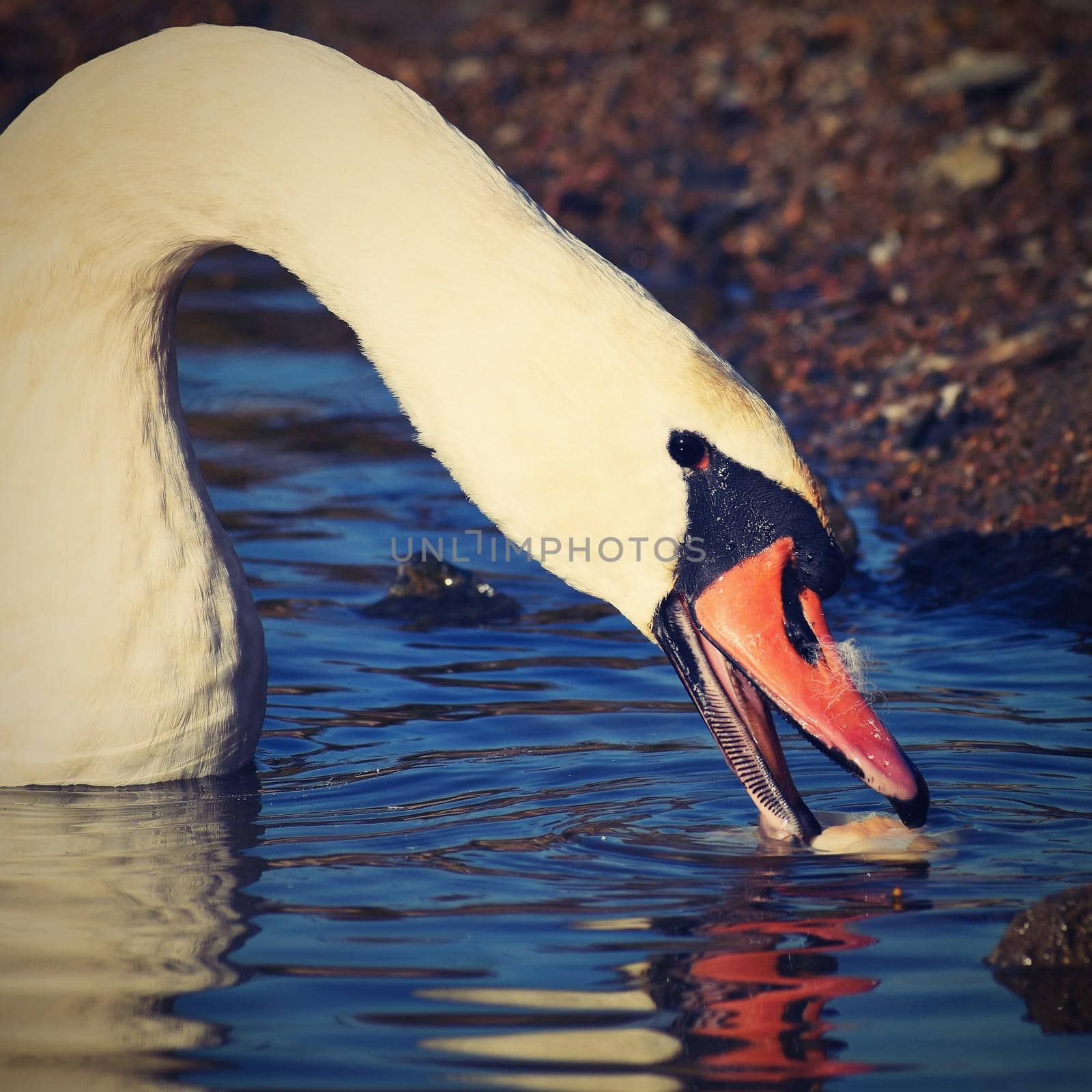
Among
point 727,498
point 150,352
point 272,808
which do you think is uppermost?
point 150,352

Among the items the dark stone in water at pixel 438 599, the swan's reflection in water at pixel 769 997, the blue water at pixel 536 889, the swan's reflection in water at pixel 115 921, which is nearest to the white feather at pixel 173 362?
the swan's reflection in water at pixel 115 921

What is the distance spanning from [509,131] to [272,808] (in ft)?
35.1

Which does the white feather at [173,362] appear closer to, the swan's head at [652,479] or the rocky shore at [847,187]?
the swan's head at [652,479]

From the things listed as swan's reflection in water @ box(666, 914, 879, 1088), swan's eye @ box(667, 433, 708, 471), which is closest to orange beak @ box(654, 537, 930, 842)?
swan's eye @ box(667, 433, 708, 471)

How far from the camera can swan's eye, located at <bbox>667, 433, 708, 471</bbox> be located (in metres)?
4.24

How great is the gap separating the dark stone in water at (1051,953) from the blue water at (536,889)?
2.3 inches

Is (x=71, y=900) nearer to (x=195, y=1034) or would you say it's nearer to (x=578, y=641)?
(x=195, y=1034)

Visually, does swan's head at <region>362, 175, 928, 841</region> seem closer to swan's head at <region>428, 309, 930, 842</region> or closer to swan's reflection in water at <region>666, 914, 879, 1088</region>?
swan's head at <region>428, 309, 930, 842</region>

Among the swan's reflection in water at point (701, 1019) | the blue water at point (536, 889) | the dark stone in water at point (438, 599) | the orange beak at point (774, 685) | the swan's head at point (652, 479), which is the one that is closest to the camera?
the swan's reflection in water at point (701, 1019)

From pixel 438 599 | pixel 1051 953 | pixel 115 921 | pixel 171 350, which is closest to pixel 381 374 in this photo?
pixel 171 350

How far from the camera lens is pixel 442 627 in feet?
23.1

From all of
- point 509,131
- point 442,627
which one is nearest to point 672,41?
point 509,131

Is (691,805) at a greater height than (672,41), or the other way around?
(672,41)

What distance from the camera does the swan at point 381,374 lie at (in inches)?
166
